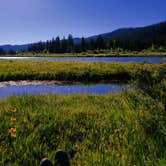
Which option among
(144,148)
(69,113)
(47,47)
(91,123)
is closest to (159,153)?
(144,148)

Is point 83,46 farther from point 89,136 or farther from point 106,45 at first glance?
point 89,136

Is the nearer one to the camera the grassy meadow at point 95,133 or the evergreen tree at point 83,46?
the grassy meadow at point 95,133

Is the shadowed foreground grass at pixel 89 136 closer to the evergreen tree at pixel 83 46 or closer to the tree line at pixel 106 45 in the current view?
the tree line at pixel 106 45

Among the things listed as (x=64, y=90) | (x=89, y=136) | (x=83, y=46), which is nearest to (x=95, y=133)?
(x=89, y=136)

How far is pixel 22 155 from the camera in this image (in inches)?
259

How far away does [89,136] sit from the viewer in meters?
7.95

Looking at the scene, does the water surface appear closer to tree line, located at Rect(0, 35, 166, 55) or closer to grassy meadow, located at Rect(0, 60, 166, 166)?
grassy meadow, located at Rect(0, 60, 166, 166)

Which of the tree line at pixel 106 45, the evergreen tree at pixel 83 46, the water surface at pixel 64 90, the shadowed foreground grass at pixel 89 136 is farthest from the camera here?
the evergreen tree at pixel 83 46

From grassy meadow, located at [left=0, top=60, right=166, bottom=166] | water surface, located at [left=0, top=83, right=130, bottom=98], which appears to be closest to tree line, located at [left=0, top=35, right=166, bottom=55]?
water surface, located at [left=0, top=83, right=130, bottom=98]

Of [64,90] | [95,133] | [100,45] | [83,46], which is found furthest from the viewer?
[83,46]

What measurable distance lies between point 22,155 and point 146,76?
6.06 m

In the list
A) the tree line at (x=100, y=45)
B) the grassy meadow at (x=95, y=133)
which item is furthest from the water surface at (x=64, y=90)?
the tree line at (x=100, y=45)

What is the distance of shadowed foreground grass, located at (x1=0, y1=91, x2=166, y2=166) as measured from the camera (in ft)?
19.8

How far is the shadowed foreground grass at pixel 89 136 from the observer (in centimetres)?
604
